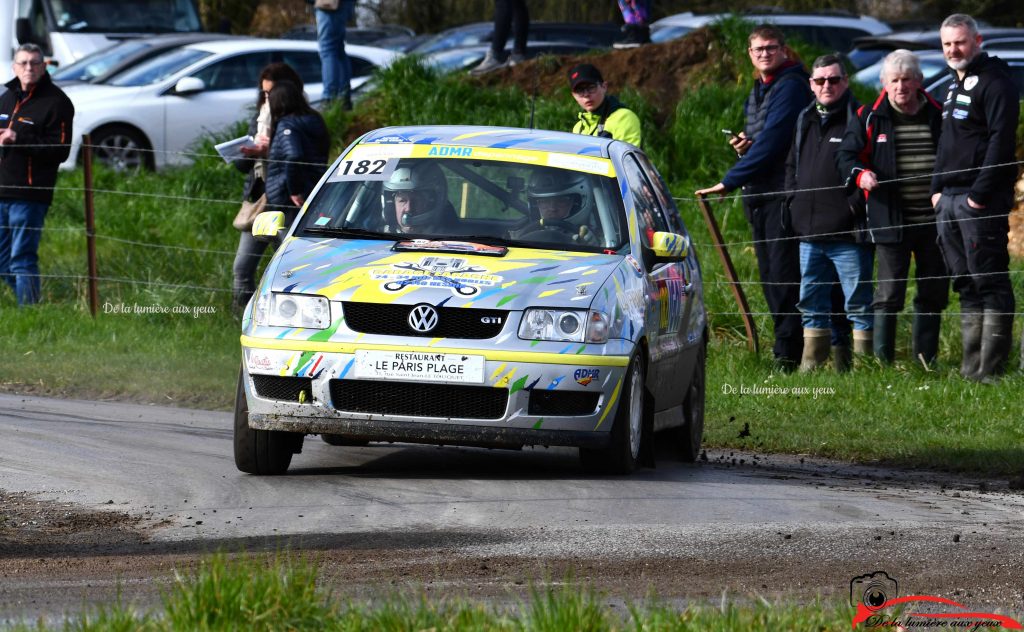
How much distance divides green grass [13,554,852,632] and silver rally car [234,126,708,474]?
9.95 ft

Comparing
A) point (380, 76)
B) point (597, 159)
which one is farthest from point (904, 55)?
point (380, 76)

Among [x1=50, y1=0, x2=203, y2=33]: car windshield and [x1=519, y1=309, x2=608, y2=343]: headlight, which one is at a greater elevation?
[x1=50, y1=0, x2=203, y2=33]: car windshield

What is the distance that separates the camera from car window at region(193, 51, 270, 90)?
22.5 meters

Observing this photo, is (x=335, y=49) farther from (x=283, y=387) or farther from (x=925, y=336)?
(x=283, y=387)

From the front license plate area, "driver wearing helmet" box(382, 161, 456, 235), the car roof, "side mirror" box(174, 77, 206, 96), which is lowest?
the front license plate area

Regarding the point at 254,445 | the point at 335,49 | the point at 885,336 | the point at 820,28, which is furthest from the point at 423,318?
the point at 820,28

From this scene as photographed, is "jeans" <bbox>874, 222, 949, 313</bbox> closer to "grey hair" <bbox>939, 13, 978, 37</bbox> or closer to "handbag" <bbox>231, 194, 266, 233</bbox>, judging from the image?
"grey hair" <bbox>939, 13, 978, 37</bbox>

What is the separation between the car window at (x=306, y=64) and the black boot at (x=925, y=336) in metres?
12.1

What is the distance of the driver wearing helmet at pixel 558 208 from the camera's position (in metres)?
9.13

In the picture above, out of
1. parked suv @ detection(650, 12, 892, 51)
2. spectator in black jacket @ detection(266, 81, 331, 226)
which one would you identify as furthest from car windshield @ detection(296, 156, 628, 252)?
parked suv @ detection(650, 12, 892, 51)

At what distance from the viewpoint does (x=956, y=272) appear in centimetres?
1208

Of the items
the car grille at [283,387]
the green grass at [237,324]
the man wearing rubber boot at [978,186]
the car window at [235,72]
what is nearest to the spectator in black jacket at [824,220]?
the green grass at [237,324]

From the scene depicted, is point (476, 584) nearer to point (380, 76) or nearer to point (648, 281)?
point (648, 281)

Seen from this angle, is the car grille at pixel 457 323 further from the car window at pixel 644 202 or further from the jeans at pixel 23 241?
the jeans at pixel 23 241
